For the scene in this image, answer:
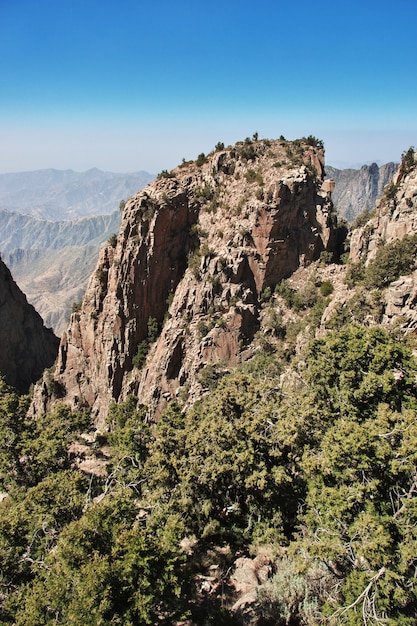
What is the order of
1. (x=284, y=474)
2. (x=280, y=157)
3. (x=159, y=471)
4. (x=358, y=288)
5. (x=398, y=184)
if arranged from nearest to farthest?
(x=284, y=474) → (x=159, y=471) → (x=358, y=288) → (x=398, y=184) → (x=280, y=157)

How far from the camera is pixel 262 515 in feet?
81.5

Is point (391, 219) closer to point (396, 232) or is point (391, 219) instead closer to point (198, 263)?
point (396, 232)

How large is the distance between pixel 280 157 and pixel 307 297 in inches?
932

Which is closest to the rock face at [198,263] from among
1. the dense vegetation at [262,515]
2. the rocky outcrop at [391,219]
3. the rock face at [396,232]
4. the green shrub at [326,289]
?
the green shrub at [326,289]

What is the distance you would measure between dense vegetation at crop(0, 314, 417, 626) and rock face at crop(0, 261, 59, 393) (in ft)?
212

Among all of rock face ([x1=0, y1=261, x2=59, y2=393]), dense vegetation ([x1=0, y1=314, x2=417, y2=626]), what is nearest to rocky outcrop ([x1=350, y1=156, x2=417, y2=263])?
dense vegetation ([x1=0, y1=314, x2=417, y2=626])

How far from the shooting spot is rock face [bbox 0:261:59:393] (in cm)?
8769

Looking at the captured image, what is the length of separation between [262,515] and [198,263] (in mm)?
41017

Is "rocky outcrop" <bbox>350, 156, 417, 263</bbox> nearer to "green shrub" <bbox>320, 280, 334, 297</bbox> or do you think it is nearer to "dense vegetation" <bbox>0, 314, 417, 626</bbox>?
"green shrub" <bbox>320, 280, 334, 297</bbox>

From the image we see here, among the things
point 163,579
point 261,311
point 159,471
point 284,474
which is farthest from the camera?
point 261,311

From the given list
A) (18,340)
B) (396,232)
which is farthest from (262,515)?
(18,340)

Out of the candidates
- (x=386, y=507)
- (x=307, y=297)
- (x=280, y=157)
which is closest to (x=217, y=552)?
(x=386, y=507)

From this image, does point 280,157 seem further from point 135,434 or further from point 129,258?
point 135,434

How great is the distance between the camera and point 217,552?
26.6 metres
